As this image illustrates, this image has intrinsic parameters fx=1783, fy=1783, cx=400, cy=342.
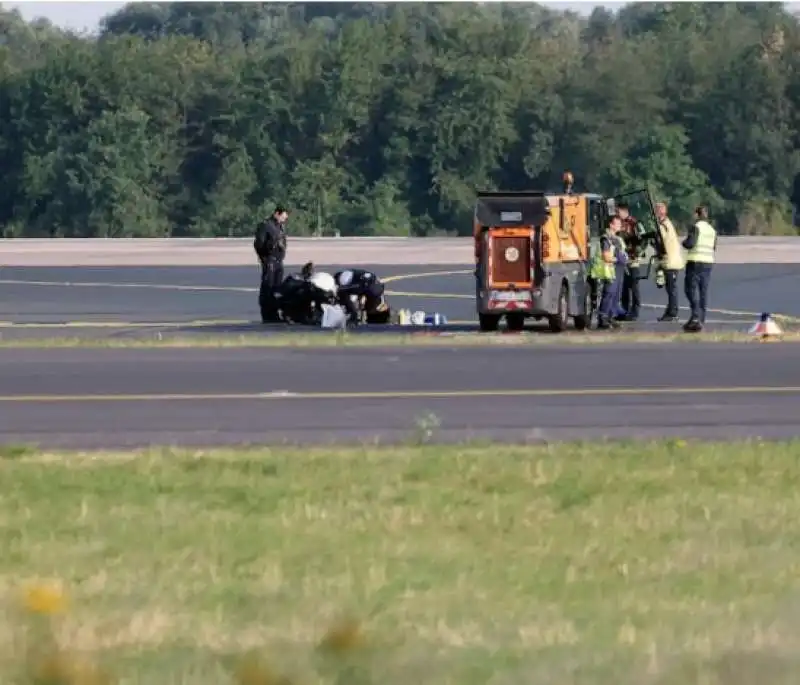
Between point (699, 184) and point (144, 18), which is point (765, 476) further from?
point (144, 18)

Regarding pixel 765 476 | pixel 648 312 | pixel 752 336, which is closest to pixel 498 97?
pixel 648 312

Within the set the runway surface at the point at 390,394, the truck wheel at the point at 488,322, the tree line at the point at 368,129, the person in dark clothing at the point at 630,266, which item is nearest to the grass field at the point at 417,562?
the runway surface at the point at 390,394

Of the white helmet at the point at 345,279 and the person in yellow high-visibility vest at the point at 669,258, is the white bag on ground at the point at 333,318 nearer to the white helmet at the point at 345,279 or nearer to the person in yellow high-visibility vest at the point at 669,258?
the white helmet at the point at 345,279

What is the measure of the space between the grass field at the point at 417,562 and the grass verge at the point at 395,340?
32.6 feet

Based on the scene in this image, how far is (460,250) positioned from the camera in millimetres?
53094

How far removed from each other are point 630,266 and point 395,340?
525cm

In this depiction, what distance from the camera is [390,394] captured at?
1595 centimetres

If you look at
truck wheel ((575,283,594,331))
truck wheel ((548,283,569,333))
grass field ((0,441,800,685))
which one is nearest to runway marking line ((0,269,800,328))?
truck wheel ((575,283,594,331))

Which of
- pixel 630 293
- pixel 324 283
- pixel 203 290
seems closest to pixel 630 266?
pixel 630 293

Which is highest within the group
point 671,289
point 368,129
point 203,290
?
point 368,129

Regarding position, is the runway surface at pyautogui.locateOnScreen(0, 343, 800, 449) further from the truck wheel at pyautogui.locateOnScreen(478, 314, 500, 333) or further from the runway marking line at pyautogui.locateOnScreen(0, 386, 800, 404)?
the truck wheel at pyautogui.locateOnScreen(478, 314, 500, 333)

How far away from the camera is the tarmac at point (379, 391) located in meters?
13.3

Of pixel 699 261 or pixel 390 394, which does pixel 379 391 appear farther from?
pixel 699 261

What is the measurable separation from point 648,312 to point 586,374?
1130cm
